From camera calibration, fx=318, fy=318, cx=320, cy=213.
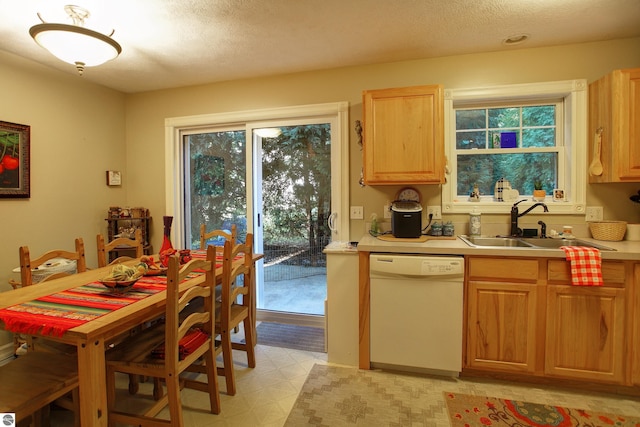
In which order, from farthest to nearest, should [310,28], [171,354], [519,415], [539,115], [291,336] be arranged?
1. [291,336]
2. [539,115]
3. [310,28]
4. [519,415]
5. [171,354]

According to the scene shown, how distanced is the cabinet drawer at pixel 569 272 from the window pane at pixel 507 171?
858mm

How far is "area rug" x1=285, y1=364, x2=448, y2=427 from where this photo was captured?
176 cm

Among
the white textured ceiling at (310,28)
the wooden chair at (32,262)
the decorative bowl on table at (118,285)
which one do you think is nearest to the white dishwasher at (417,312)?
the decorative bowl on table at (118,285)

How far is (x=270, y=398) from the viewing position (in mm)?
1960

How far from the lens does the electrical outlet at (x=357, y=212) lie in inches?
110

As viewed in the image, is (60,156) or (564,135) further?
(60,156)

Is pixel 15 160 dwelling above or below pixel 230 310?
above

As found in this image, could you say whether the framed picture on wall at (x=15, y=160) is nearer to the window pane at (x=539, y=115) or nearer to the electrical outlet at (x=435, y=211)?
the electrical outlet at (x=435, y=211)

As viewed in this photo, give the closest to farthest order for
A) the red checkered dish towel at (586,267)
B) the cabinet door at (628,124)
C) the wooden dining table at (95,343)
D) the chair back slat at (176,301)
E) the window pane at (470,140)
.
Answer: the wooden dining table at (95,343)
the chair back slat at (176,301)
the red checkered dish towel at (586,267)
the cabinet door at (628,124)
the window pane at (470,140)

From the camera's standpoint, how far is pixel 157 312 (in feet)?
5.04

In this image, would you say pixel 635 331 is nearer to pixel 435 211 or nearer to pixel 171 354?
pixel 435 211

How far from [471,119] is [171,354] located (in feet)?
8.89

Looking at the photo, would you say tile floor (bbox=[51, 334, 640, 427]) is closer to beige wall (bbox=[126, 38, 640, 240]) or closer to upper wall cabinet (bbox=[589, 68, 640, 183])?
beige wall (bbox=[126, 38, 640, 240])

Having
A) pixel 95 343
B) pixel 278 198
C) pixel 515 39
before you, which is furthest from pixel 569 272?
pixel 95 343
